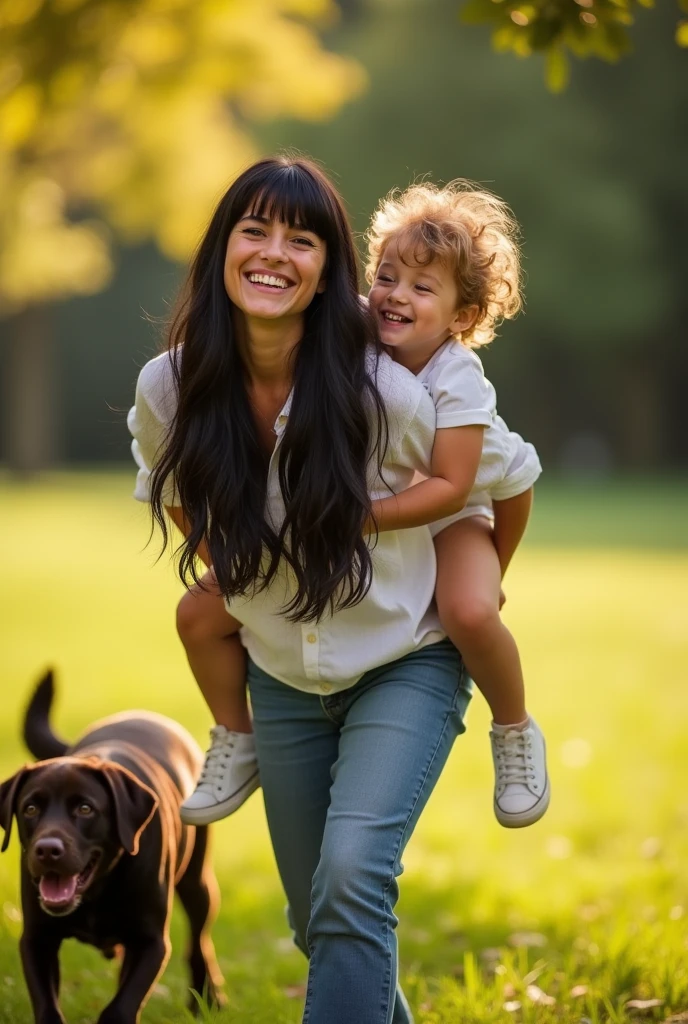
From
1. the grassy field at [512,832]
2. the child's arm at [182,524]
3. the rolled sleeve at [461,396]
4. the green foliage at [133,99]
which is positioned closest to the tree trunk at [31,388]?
the green foliage at [133,99]

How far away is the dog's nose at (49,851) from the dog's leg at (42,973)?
0.93 ft

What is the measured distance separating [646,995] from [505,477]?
164 centimetres

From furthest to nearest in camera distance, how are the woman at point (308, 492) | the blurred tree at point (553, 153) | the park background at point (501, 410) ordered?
the blurred tree at point (553, 153), the park background at point (501, 410), the woman at point (308, 492)

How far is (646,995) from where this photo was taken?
3.82 meters

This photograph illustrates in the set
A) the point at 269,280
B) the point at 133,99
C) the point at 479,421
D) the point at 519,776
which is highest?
the point at 133,99

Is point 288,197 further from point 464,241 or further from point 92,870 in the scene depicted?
point 92,870

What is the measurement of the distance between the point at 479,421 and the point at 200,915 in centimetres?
215

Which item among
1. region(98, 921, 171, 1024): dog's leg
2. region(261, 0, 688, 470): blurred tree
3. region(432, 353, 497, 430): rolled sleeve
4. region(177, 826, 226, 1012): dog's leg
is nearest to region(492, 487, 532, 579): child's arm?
region(432, 353, 497, 430): rolled sleeve

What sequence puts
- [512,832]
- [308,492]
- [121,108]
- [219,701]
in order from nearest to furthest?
[308,492]
[219,701]
[512,832]
[121,108]

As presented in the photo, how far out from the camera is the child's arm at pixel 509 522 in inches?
144

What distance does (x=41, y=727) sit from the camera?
4410 millimetres

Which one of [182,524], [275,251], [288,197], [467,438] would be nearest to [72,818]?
[182,524]

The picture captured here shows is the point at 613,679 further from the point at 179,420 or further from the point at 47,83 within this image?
the point at 179,420

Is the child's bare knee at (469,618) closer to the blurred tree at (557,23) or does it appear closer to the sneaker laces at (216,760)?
the sneaker laces at (216,760)
